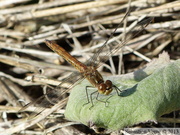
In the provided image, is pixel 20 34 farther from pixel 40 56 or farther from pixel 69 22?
pixel 69 22

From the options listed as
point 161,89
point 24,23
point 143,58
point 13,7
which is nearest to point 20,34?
point 24,23

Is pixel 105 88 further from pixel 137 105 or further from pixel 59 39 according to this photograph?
pixel 59 39

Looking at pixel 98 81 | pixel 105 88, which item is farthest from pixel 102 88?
pixel 98 81

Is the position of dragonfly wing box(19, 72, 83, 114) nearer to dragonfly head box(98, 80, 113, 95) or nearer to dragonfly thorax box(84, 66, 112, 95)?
dragonfly thorax box(84, 66, 112, 95)

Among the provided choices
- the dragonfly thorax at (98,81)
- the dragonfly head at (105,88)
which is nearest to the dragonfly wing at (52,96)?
the dragonfly thorax at (98,81)

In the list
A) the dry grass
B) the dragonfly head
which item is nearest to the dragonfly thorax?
the dragonfly head

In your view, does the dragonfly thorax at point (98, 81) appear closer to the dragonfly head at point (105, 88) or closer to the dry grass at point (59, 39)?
the dragonfly head at point (105, 88)
